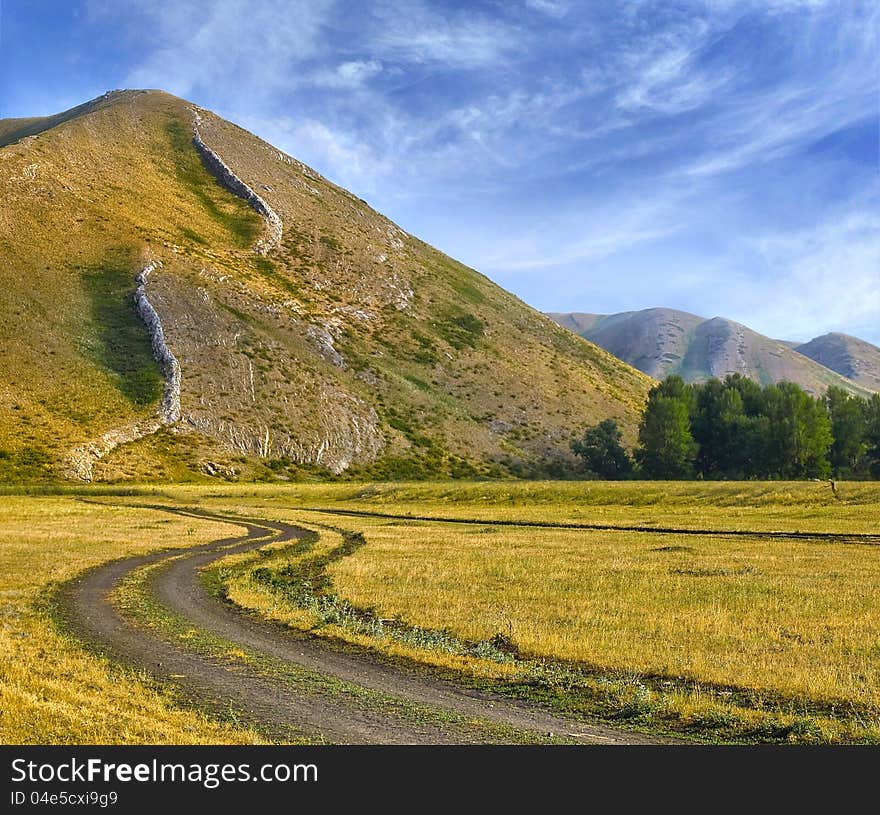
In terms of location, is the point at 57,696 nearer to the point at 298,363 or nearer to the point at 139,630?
the point at 139,630

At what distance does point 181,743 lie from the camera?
11.2 metres

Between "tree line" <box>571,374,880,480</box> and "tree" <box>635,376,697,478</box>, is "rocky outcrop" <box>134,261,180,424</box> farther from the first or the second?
"tree" <box>635,376,697,478</box>

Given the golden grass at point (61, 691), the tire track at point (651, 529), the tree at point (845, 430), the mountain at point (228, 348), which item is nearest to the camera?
the golden grass at point (61, 691)

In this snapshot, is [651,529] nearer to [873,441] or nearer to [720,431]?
[720,431]

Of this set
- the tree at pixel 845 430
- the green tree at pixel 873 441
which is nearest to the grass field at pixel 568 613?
the tree at pixel 845 430

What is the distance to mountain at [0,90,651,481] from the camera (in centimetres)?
11162

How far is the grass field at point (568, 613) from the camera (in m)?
13.7

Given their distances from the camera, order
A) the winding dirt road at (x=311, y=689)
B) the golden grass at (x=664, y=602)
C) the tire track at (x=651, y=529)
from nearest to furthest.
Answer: the winding dirt road at (x=311, y=689) → the golden grass at (x=664, y=602) → the tire track at (x=651, y=529)

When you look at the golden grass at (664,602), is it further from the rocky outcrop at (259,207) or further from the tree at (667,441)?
the rocky outcrop at (259,207)

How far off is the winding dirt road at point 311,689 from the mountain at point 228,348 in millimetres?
85138

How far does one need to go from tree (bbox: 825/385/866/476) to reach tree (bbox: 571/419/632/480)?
1358 inches

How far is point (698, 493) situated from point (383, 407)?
7604 centimetres

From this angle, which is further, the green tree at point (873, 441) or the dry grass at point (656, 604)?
the green tree at point (873, 441)

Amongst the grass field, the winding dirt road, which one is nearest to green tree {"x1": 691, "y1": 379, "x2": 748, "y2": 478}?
the grass field
